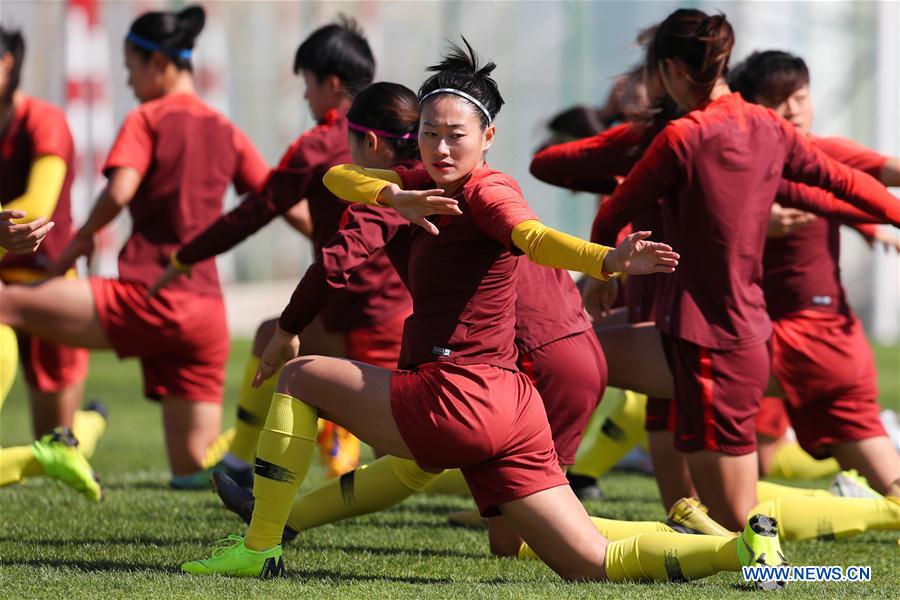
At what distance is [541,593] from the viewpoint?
152 inches

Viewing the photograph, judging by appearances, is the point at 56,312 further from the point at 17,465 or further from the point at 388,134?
the point at 388,134

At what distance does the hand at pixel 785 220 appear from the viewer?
16.9 ft

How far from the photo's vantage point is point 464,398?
3.88 meters

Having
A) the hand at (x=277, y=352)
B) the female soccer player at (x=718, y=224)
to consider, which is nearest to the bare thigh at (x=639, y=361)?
the female soccer player at (x=718, y=224)

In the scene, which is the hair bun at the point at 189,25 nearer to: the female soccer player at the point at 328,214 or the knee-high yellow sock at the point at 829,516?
the female soccer player at the point at 328,214

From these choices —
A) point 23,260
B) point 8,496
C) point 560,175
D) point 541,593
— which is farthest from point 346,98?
point 541,593

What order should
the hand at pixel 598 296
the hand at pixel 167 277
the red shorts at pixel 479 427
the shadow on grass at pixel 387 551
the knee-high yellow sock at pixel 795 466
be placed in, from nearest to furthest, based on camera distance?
the red shorts at pixel 479 427 → the shadow on grass at pixel 387 551 → the hand at pixel 598 296 → the hand at pixel 167 277 → the knee-high yellow sock at pixel 795 466

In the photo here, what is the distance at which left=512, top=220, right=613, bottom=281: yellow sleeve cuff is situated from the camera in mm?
3469

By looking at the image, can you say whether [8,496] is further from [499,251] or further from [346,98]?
[499,251]

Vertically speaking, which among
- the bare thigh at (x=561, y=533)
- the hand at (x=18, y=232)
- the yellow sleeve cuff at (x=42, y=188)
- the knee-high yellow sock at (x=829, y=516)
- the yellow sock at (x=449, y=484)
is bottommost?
the yellow sock at (x=449, y=484)

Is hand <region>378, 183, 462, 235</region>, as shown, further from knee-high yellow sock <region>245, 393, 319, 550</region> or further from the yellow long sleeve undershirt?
knee-high yellow sock <region>245, 393, 319, 550</region>

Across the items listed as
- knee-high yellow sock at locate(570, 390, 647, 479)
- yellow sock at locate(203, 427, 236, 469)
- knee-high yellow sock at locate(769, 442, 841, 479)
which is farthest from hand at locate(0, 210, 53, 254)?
knee-high yellow sock at locate(769, 442, 841, 479)

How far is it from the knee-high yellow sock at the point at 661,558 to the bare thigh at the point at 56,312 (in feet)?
9.70

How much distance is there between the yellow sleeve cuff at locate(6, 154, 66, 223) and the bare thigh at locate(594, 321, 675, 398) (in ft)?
8.11
